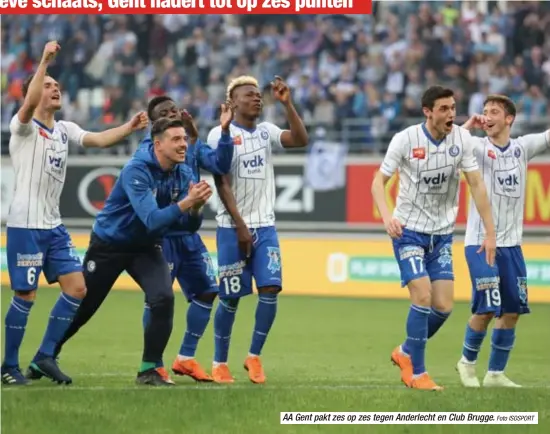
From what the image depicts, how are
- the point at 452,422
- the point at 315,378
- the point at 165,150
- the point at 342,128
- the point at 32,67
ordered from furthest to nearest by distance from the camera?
the point at 32,67 → the point at 342,128 → the point at 315,378 → the point at 165,150 → the point at 452,422

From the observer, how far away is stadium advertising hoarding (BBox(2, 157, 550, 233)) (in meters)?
21.1

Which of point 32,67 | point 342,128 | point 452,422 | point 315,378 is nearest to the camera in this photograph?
point 452,422

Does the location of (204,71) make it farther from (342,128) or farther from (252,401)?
(252,401)

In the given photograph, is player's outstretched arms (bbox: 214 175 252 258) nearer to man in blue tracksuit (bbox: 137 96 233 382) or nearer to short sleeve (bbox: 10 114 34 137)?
man in blue tracksuit (bbox: 137 96 233 382)

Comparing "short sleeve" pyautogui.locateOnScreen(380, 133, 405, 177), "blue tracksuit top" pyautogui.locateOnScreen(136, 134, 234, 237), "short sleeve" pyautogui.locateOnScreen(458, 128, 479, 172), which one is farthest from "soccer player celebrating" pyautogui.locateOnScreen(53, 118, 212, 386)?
"short sleeve" pyautogui.locateOnScreen(458, 128, 479, 172)

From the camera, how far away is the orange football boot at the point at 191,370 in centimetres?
1027

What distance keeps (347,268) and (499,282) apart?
9859 millimetres

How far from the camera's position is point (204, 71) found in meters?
25.2

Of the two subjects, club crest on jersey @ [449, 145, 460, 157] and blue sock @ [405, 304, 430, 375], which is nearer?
blue sock @ [405, 304, 430, 375]

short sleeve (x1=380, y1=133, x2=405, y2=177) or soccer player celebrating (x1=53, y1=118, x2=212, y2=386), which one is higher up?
short sleeve (x1=380, y1=133, x2=405, y2=177)

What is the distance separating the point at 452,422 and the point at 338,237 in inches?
481

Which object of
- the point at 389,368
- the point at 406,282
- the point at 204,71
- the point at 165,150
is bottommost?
the point at 389,368

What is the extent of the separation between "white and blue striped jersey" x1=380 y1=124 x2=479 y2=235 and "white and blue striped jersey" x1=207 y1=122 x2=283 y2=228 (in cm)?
112

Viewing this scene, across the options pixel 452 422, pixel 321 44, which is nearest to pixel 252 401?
pixel 452 422
